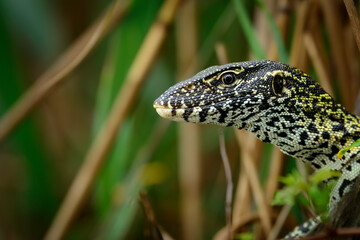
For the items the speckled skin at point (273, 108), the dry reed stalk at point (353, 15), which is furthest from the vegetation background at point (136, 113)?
the speckled skin at point (273, 108)

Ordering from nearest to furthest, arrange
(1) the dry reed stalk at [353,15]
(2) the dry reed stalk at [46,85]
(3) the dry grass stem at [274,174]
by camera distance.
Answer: (1) the dry reed stalk at [353,15], (3) the dry grass stem at [274,174], (2) the dry reed stalk at [46,85]

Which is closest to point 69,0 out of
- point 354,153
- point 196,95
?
point 196,95

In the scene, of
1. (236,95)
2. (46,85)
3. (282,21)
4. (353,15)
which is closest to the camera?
(353,15)

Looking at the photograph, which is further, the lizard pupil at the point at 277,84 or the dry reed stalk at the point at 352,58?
the dry reed stalk at the point at 352,58

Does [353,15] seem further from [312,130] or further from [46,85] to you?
[46,85]

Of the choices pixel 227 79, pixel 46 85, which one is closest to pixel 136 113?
pixel 46 85

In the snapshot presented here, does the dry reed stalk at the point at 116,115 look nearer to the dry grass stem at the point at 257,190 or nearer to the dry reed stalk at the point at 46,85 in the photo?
the dry reed stalk at the point at 46,85
